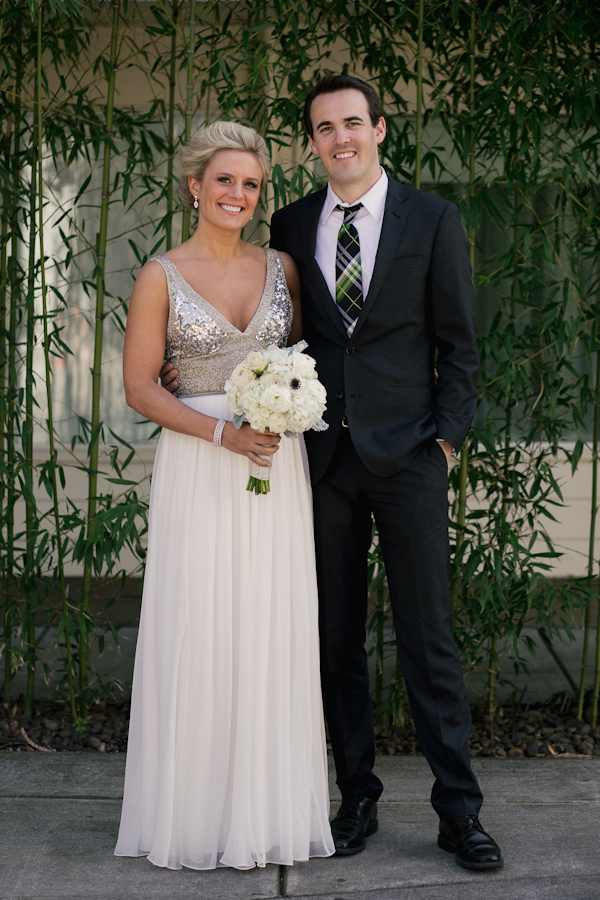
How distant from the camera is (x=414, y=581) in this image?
2.51m

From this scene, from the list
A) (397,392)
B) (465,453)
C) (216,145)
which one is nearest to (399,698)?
(465,453)

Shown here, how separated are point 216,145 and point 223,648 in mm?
1333

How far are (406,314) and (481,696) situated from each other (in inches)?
74.7

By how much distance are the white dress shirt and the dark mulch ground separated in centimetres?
180

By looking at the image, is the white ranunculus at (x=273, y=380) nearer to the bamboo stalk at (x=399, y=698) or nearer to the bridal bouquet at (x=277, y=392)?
the bridal bouquet at (x=277, y=392)

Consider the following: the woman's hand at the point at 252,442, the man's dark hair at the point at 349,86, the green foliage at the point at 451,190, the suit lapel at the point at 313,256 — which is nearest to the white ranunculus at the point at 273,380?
the woman's hand at the point at 252,442

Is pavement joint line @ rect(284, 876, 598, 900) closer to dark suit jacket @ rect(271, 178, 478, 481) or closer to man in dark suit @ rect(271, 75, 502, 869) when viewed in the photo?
man in dark suit @ rect(271, 75, 502, 869)

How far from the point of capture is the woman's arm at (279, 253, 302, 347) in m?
2.65

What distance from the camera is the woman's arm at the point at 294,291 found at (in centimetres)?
265

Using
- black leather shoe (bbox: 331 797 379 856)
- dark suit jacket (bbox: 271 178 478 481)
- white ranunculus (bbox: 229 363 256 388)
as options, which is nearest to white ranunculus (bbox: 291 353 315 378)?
white ranunculus (bbox: 229 363 256 388)

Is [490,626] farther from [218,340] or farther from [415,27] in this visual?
[415,27]

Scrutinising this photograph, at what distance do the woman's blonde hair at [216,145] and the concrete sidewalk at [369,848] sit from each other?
73.7 inches

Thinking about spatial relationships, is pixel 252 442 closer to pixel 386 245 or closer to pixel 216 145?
pixel 386 245

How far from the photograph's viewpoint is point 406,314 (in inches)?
97.3
